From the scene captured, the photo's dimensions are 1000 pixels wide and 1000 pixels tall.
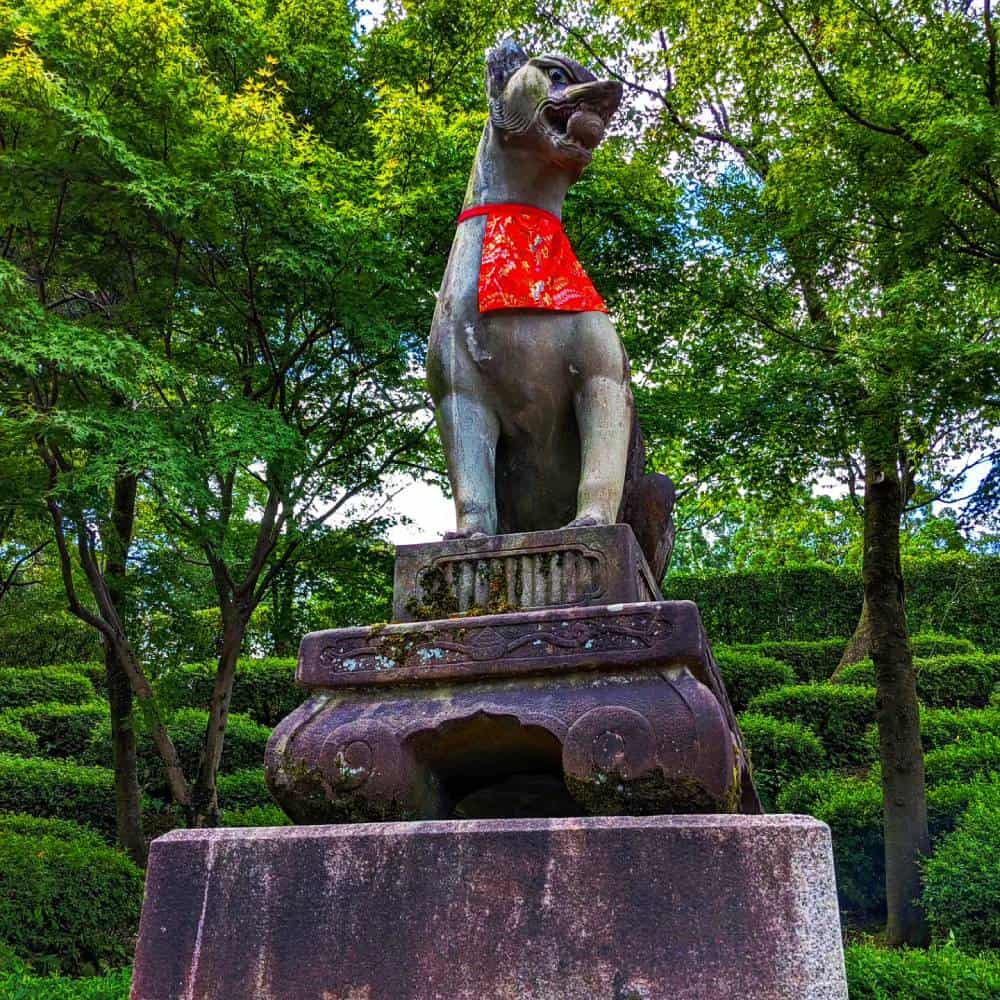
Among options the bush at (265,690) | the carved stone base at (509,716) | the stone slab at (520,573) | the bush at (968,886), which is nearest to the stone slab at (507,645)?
the carved stone base at (509,716)

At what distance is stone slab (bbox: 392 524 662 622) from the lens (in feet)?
9.32

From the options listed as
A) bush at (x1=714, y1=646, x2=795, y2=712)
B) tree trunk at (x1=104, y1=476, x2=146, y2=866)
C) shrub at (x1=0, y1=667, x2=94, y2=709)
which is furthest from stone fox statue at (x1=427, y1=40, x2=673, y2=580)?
shrub at (x1=0, y1=667, x2=94, y2=709)

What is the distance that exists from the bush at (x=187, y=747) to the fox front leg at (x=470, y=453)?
9633 millimetres

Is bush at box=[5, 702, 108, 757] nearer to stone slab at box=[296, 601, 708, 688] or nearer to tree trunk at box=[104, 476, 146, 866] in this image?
tree trunk at box=[104, 476, 146, 866]

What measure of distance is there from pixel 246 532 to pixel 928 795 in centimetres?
679

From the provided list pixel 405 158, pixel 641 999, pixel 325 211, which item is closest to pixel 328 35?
pixel 405 158

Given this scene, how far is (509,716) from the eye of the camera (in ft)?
8.28

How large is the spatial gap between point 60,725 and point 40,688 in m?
1.50

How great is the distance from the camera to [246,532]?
9992 mm

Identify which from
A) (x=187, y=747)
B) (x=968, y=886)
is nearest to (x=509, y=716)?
(x=968, y=886)

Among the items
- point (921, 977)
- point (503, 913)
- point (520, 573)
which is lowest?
point (921, 977)

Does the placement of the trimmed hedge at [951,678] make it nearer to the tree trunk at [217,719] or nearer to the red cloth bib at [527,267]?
the tree trunk at [217,719]

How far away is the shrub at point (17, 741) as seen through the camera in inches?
483

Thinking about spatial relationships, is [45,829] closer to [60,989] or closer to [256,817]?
[256,817]
